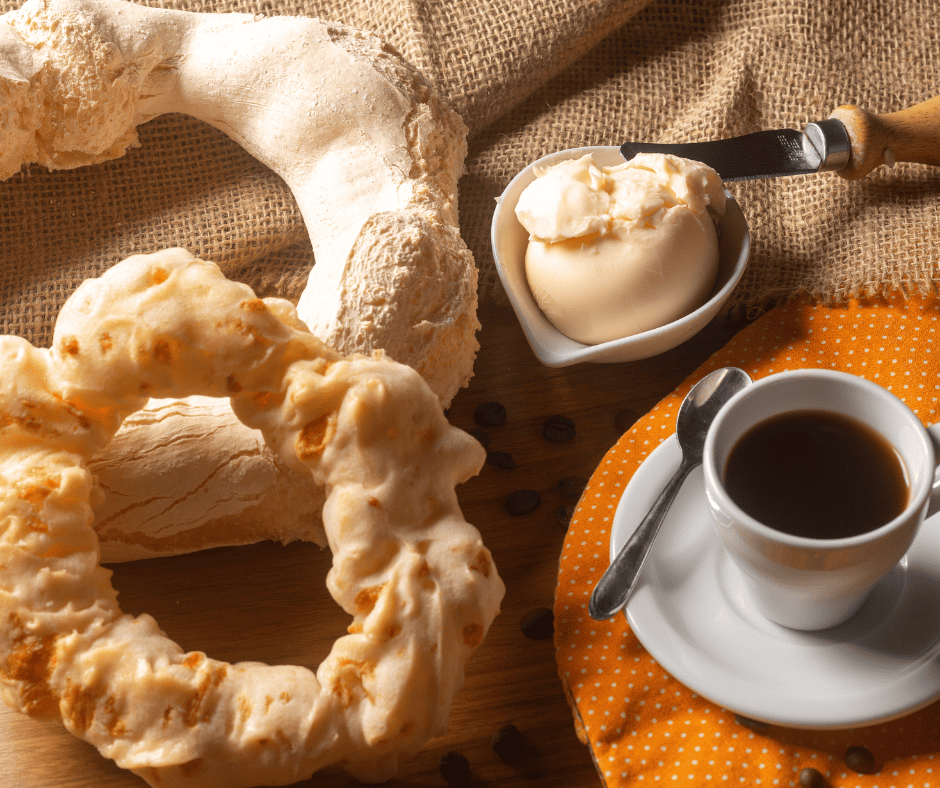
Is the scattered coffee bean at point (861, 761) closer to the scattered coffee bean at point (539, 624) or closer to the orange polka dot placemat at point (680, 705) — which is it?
the orange polka dot placemat at point (680, 705)

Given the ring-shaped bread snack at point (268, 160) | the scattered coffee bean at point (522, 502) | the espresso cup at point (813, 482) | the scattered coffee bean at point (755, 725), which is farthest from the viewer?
the scattered coffee bean at point (522, 502)

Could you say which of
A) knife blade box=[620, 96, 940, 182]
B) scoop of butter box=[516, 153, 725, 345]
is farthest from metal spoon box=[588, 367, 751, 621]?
knife blade box=[620, 96, 940, 182]

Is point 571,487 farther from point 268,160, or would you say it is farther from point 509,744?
point 268,160

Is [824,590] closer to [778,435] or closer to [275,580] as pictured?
[778,435]

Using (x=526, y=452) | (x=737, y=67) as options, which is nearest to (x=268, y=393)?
(x=526, y=452)

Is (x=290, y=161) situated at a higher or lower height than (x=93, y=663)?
higher

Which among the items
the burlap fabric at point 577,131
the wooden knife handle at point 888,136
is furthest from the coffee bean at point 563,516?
the wooden knife handle at point 888,136

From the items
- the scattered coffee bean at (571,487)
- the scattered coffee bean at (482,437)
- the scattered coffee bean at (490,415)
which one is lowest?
the scattered coffee bean at (571,487)

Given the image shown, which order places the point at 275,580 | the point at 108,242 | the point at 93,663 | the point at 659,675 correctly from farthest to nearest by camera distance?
the point at 108,242, the point at 275,580, the point at 659,675, the point at 93,663
